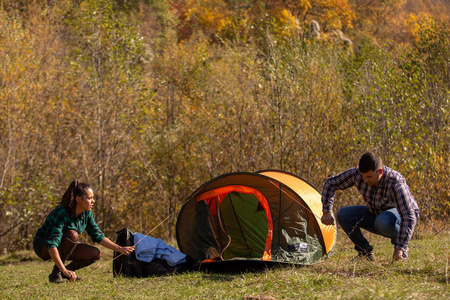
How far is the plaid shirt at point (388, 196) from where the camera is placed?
5.38 metres

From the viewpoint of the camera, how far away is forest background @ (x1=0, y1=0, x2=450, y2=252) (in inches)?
465

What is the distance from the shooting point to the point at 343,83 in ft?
43.3

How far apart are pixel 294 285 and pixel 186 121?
9.92 meters

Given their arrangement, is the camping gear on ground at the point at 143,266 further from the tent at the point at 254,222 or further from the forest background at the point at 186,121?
the forest background at the point at 186,121

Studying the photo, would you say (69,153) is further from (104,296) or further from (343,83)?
(104,296)

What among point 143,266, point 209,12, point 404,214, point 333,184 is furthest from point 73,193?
point 209,12

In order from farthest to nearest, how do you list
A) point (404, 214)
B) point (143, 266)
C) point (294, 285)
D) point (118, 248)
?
point (143, 266)
point (118, 248)
point (404, 214)
point (294, 285)

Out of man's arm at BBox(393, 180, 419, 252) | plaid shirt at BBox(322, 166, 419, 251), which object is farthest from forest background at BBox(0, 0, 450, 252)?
man's arm at BBox(393, 180, 419, 252)

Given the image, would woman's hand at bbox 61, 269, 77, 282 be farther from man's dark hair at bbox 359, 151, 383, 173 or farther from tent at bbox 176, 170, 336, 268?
man's dark hair at bbox 359, 151, 383, 173

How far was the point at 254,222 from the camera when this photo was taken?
810cm

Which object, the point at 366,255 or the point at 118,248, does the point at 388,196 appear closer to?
the point at 366,255

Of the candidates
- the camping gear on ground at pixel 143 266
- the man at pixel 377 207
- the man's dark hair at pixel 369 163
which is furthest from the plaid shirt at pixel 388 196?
the camping gear on ground at pixel 143 266

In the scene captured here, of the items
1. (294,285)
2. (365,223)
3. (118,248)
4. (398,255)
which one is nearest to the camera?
(294,285)

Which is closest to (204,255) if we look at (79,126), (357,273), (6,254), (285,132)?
(357,273)
